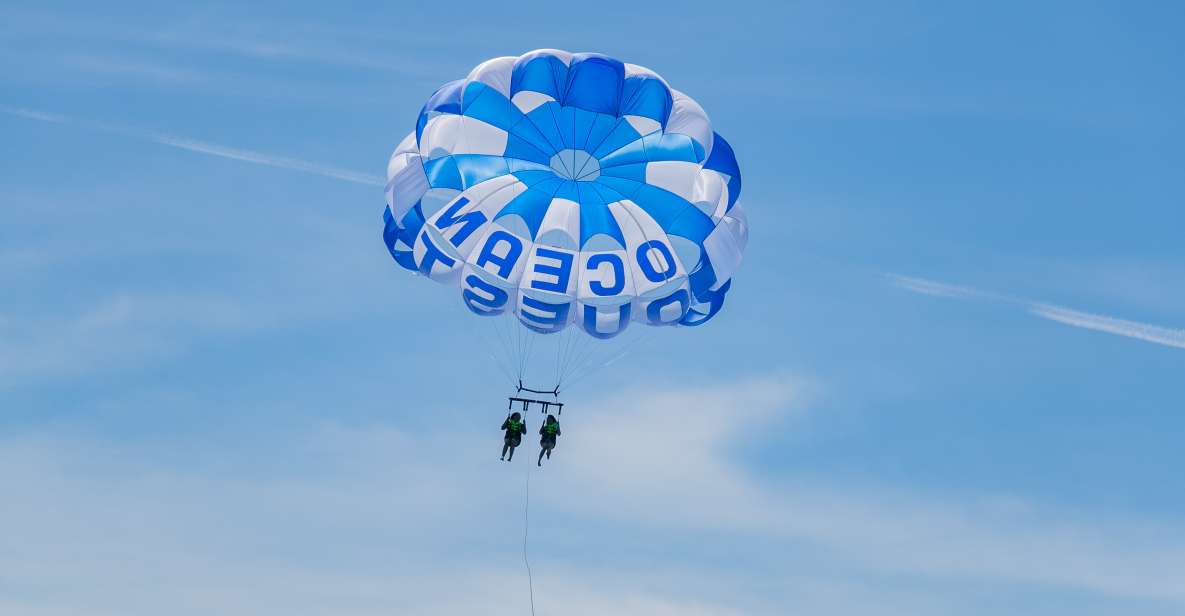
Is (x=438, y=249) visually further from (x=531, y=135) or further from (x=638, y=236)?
(x=638, y=236)

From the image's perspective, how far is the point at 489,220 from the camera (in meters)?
40.5

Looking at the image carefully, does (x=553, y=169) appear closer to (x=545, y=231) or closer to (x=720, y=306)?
(x=545, y=231)

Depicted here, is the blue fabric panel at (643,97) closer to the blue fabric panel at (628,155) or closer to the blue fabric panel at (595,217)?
the blue fabric panel at (628,155)

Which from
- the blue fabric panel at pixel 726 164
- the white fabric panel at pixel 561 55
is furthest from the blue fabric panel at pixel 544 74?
the blue fabric panel at pixel 726 164

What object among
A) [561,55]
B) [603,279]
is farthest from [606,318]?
[561,55]

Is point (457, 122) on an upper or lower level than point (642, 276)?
upper

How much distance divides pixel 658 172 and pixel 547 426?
6.11 m

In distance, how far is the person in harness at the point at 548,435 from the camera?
3997 centimetres

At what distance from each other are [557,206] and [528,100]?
8.04ft

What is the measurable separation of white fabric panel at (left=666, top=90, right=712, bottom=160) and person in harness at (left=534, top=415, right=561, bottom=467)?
6.68 metres

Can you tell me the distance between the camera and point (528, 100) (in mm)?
40281

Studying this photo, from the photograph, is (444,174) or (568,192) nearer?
(444,174)

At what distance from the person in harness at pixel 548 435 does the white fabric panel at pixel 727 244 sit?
467cm

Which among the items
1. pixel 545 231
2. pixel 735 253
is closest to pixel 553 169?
pixel 545 231
